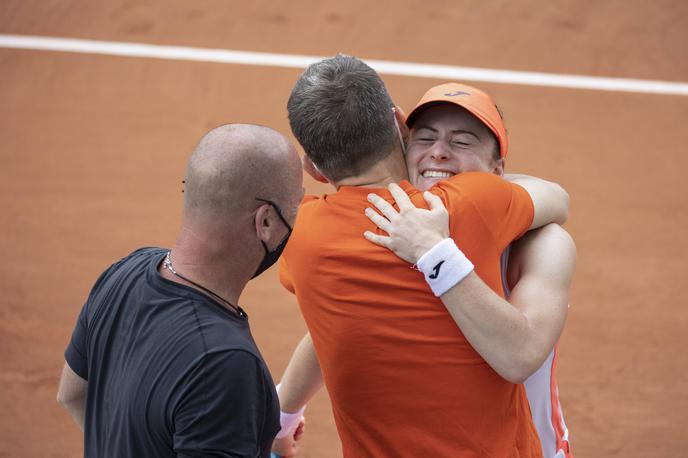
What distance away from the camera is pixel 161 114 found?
858 centimetres

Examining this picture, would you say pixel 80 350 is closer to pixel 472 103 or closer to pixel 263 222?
pixel 263 222

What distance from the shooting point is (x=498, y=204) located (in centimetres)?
299

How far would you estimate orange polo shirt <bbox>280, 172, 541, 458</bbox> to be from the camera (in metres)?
2.95

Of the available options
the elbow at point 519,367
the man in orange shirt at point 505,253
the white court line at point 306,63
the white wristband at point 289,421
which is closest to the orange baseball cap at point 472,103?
the man in orange shirt at point 505,253

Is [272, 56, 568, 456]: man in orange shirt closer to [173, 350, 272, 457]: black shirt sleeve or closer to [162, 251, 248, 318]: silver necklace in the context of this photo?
[162, 251, 248, 318]: silver necklace

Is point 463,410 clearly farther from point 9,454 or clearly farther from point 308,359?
point 9,454

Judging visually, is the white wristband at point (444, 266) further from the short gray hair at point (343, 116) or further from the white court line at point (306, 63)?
the white court line at point (306, 63)

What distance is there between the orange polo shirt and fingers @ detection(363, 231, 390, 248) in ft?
0.09

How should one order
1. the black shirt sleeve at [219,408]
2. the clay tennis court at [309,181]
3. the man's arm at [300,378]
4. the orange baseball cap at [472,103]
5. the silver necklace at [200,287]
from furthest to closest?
the clay tennis court at [309,181] → the man's arm at [300,378] → the orange baseball cap at [472,103] → the silver necklace at [200,287] → the black shirt sleeve at [219,408]

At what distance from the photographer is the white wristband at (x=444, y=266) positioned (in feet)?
9.27

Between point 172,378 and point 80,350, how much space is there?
0.60 meters

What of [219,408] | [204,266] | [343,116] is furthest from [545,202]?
[219,408]

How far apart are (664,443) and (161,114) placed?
501 cm

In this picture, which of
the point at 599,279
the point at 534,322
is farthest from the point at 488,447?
the point at 599,279
